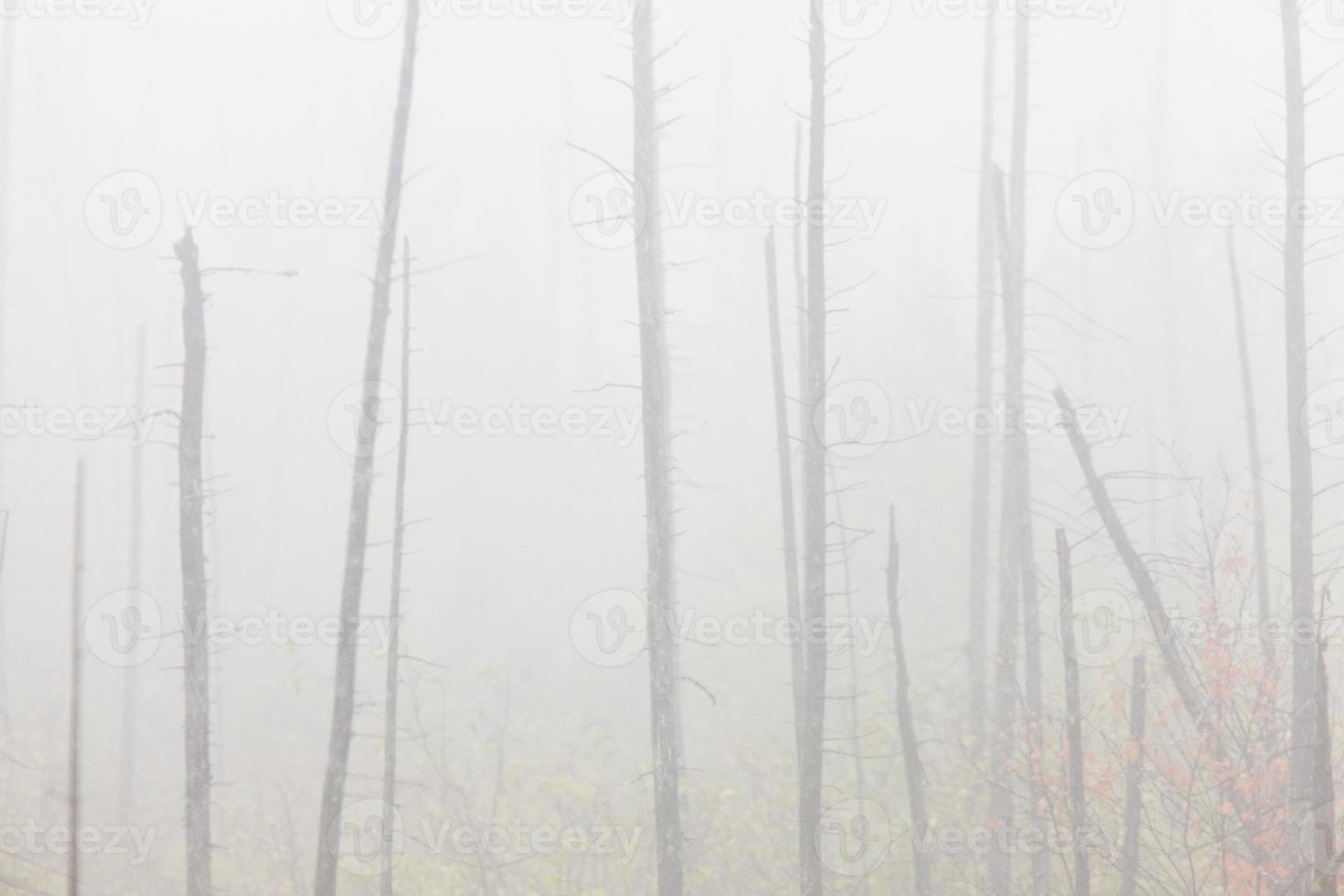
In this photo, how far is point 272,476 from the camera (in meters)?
29.0

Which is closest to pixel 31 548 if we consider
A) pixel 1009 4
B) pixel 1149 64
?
pixel 1009 4

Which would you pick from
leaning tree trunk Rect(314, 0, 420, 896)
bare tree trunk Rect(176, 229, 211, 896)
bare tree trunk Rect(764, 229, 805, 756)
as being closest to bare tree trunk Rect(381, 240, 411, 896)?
leaning tree trunk Rect(314, 0, 420, 896)

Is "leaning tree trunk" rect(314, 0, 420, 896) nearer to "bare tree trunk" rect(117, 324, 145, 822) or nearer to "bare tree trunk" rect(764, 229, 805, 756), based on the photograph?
"bare tree trunk" rect(764, 229, 805, 756)

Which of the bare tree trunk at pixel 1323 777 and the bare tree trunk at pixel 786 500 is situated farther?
the bare tree trunk at pixel 786 500

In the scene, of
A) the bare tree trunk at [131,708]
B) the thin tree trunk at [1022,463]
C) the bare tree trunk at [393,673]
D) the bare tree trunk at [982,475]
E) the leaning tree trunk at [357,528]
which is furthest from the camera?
the bare tree trunk at [131,708]

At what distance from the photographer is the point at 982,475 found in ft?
46.1

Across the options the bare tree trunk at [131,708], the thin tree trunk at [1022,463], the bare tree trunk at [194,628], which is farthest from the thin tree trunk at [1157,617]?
the bare tree trunk at [131,708]

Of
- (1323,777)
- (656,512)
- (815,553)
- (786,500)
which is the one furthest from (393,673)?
(1323,777)

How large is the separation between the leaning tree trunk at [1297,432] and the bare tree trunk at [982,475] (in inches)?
136

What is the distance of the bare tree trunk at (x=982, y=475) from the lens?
13.5m

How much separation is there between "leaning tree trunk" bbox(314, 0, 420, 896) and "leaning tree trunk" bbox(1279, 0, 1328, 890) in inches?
332

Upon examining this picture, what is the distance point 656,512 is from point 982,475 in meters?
5.97

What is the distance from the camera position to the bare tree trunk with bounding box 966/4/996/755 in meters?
13.5

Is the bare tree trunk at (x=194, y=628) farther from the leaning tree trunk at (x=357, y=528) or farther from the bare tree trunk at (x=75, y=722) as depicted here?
the leaning tree trunk at (x=357, y=528)
